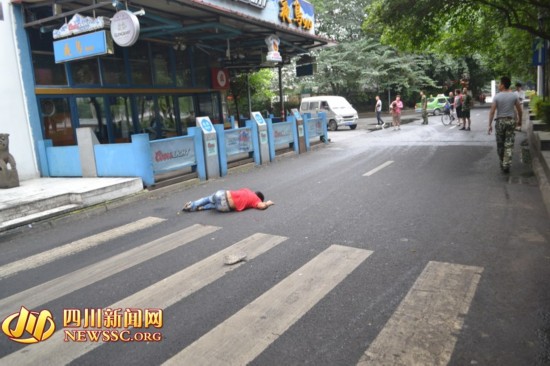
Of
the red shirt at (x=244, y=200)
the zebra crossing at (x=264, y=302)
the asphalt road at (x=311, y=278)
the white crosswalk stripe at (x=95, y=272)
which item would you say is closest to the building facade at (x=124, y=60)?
A: the red shirt at (x=244, y=200)

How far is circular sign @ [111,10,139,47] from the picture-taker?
8.48 m

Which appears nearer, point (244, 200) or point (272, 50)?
point (244, 200)

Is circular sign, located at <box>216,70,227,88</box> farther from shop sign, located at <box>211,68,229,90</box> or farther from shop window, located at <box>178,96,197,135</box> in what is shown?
shop window, located at <box>178,96,197,135</box>

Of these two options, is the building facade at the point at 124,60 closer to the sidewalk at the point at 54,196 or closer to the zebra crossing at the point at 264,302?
the sidewalk at the point at 54,196

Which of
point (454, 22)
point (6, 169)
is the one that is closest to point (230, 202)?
point (6, 169)

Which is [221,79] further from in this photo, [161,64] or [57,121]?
[57,121]

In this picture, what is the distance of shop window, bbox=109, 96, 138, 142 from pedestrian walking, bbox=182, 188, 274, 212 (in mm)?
7677

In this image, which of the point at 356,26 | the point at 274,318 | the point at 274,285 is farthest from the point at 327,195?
the point at 356,26

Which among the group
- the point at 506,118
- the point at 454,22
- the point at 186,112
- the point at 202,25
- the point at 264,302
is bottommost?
the point at 264,302

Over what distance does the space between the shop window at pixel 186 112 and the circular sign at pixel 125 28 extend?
806 cm

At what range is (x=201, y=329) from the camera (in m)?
3.41

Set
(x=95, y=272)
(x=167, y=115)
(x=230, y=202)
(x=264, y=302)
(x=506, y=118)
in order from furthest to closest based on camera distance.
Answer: (x=167, y=115), (x=506, y=118), (x=230, y=202), (x=95, y=272), (x=264, y=302)

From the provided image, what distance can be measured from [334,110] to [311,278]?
73.9ft

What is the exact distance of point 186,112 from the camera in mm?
17312
